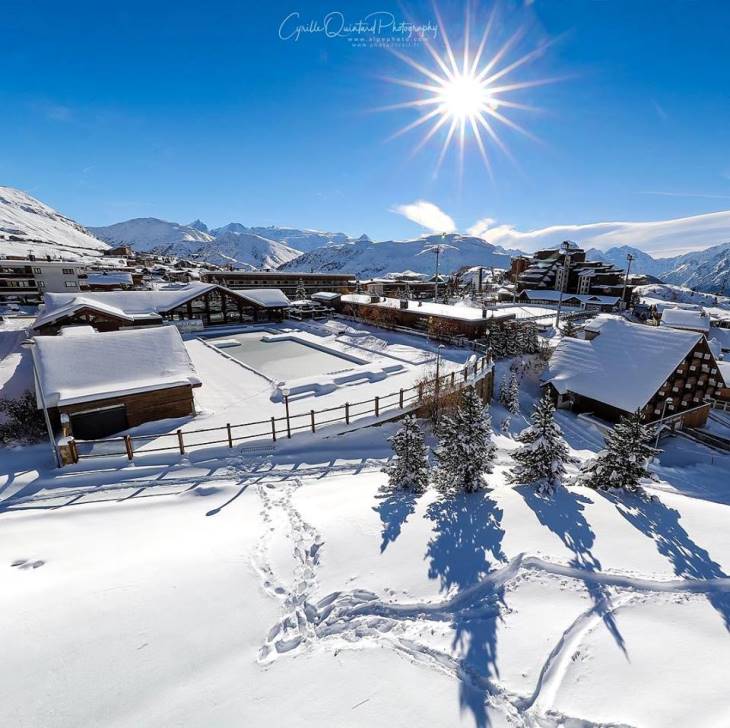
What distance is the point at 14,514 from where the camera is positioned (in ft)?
26.8

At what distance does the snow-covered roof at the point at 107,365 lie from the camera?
40.0 feet

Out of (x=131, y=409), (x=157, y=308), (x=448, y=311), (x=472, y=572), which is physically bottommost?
(x=472, y=572)

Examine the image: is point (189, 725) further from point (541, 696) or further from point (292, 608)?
point (541, 696)

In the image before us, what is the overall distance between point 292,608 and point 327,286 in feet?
185

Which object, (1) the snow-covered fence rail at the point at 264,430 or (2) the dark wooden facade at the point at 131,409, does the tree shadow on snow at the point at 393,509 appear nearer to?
(1) the snow-covered fence rail at the point at 264,430

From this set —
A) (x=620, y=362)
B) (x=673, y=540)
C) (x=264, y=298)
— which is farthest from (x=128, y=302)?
(x=620, y=362)

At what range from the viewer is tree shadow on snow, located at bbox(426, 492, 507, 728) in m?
4.18

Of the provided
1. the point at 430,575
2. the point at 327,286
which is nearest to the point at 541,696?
the point at 430,575

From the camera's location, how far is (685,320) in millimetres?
34000

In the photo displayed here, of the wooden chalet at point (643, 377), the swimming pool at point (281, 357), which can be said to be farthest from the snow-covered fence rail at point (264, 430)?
the wooden chalet at point (643, 377)

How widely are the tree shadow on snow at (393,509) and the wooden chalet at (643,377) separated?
15341mm

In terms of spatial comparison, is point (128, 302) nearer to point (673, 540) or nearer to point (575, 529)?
point (575, 529)

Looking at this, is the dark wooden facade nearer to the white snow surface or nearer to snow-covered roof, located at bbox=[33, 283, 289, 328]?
the white snow surface

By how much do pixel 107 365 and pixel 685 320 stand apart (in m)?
46.1
